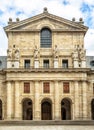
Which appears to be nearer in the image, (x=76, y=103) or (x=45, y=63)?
(x=76, y=103)

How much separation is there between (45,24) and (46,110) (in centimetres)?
1590

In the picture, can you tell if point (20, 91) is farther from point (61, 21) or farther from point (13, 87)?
point (61, 21)

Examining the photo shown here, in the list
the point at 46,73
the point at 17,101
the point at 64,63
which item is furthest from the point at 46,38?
the point at 17,101

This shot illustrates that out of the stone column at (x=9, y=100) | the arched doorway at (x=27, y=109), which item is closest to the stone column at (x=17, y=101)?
the stone column at (x=9, y=100)

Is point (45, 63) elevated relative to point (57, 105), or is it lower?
elevated

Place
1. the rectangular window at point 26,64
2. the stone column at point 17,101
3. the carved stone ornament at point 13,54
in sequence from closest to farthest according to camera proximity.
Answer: the stone column at point 17,101
the carved stone ornament at point 13,54
the rectangular window at point 26,64

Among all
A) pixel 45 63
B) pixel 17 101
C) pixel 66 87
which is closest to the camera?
pixel 17 101

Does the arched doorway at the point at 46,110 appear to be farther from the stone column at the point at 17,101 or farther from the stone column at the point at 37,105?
the stone column at the point at 17,101

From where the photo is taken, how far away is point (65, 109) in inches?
3012

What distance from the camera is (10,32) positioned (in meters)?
76.8

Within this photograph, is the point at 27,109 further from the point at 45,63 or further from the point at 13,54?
the point at 13,54

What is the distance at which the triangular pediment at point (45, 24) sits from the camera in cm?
7675

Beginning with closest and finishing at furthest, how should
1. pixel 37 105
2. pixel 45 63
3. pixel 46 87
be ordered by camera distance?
pixel 37 105 < pixel 46 87 < pixel 45 63

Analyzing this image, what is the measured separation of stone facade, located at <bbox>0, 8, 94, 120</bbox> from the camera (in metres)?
73.3
